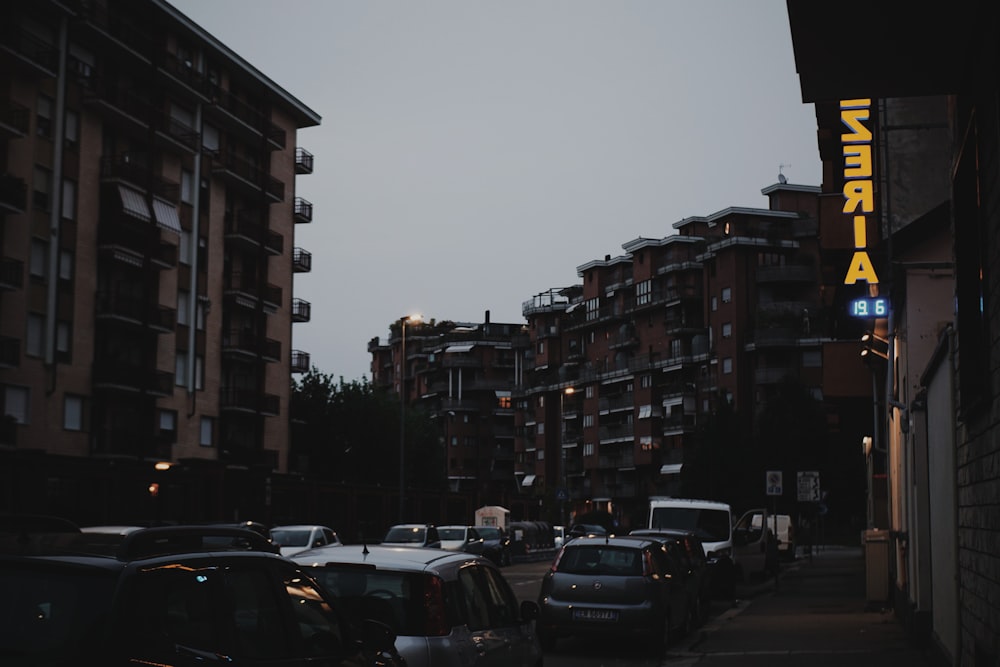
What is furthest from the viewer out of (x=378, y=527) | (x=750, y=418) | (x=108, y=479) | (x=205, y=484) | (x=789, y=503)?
(x=750, y=418)

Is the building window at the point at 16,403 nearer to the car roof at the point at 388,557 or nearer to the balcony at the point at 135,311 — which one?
the balcony at the point at 135,311

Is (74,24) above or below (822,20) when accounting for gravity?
above

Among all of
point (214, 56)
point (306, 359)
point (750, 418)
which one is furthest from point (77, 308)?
point (750, 418)

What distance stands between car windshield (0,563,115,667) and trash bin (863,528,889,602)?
21.9m

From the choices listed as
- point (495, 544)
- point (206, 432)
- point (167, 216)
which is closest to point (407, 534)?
point (495, 544)

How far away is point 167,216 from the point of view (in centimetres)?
5466

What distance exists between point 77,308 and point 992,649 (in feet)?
149

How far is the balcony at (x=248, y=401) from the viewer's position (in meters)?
60.8

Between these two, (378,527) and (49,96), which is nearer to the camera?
(49,96)

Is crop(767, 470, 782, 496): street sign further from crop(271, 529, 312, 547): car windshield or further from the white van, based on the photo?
crop(271, 529, 312, 547): car windshield

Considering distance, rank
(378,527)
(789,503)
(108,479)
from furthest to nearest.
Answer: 1. (789,503)
2. (378,527)
3. (108,479)

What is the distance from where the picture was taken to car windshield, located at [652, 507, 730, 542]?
32812mm

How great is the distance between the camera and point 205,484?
5350 centimetres

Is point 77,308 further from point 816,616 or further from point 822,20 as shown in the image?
point 822,20
